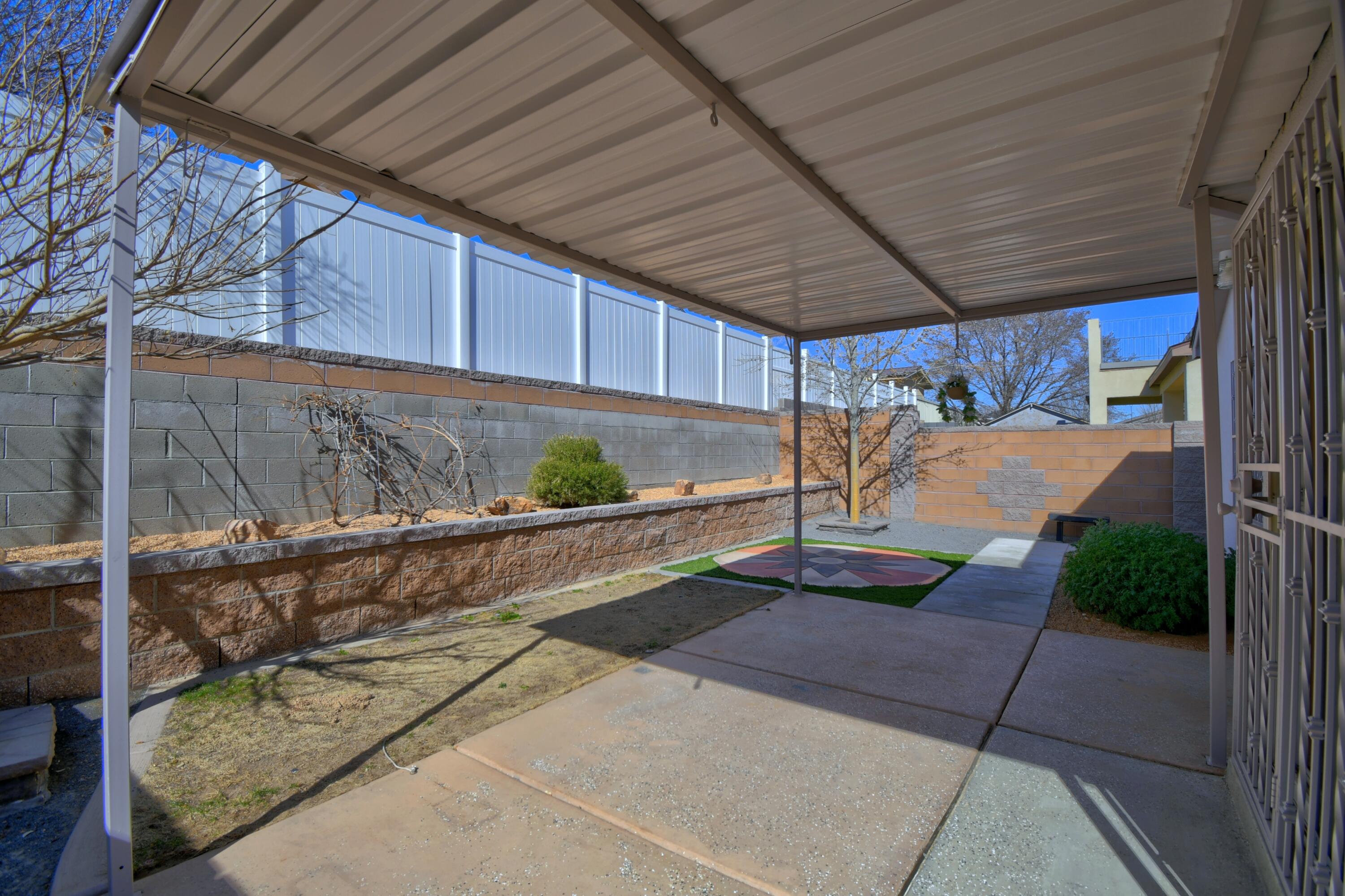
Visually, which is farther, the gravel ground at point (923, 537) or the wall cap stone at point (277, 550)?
the gravel ground at point (923, 537)

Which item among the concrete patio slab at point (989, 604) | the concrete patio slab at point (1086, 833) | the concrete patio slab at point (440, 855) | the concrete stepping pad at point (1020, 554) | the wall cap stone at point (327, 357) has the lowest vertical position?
the concrete patio slab at point (1086, 833)

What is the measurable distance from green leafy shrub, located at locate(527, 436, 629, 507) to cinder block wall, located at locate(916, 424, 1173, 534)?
6707mm

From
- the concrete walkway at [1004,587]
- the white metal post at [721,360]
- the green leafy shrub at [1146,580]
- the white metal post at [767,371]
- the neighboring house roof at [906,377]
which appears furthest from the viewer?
the white metal post at [767,371]

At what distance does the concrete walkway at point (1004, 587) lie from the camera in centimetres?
559

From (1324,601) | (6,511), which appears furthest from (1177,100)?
(6,511)

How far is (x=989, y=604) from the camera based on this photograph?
5.89 metres

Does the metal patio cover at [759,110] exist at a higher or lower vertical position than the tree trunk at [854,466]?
higher

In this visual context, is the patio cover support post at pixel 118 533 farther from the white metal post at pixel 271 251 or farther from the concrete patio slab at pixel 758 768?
the white metal post at pixel 271 251

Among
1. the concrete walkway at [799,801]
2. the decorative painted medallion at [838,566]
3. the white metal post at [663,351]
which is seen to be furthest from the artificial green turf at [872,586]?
the white metal post at [663,351]

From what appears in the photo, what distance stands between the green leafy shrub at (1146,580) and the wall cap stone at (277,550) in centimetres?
434

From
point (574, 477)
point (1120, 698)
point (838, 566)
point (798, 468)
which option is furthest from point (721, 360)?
point (1120, 698)

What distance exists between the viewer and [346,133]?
278 cm

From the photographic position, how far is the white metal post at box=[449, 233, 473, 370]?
843 centimetres

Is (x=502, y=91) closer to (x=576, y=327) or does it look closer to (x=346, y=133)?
(x=346, y=133)
